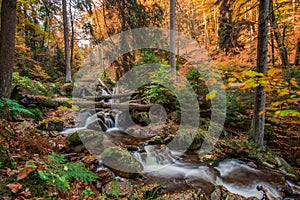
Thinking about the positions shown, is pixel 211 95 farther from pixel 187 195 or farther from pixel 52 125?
pixel 52 125

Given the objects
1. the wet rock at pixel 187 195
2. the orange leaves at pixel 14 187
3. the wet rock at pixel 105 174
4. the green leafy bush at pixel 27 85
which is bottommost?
the wet rock at pixel 187 195

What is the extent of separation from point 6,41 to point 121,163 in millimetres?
4650

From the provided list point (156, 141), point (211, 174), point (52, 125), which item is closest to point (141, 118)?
point (156, 141)

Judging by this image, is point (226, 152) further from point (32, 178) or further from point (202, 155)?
point (32, 178)

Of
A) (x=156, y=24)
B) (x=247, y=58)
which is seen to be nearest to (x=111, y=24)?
(x=156, y=24)

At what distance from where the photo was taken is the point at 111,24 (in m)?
8.57

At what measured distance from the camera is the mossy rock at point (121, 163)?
410 cm

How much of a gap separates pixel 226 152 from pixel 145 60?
6.60m

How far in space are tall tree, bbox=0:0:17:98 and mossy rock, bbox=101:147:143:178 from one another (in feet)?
11.9

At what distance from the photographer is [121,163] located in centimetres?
421

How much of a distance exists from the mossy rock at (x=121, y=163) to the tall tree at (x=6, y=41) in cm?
364

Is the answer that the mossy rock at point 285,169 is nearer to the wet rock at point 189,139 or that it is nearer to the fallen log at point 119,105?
the wet rock at point 189,139

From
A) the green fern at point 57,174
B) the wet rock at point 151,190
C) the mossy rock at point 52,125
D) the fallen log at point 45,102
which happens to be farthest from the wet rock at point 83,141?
the fallen log at point 45,102

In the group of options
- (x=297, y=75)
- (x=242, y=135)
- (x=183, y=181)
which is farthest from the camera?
(x=242, y=135)
